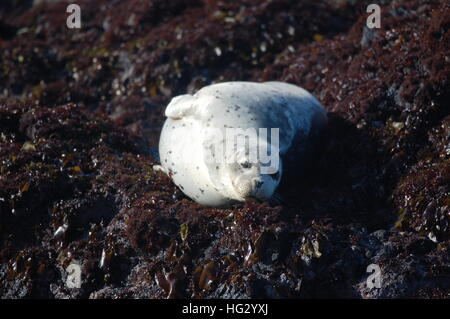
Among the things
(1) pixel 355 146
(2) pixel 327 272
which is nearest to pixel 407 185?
(1) pixel 355 146

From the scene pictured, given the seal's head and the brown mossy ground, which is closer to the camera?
the brown mossy ground

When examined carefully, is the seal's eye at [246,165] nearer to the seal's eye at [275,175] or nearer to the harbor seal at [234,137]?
the harbor seal at [234,137]

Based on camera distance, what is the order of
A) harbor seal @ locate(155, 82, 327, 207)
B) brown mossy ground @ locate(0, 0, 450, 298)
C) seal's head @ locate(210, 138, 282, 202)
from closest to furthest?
1. brown mossy ground @ locate(0, 0, 450, 298)
2. seal's head @ locate(210, 138, 282, 202)
3. harbor seal @ locate(155, 82, 327, 207)

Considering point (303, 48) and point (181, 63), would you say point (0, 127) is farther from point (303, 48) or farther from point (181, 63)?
point (303, 48)

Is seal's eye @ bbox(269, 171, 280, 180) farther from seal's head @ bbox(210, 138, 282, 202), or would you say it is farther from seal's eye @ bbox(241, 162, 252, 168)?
seal's eye @ bbox(241, 162, 252, 168)

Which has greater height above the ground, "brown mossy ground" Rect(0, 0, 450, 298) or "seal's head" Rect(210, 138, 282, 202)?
"seal's head" Rect(210, 138, 282, 202)

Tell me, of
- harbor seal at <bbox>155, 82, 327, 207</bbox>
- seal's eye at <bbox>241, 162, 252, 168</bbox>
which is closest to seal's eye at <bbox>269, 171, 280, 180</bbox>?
harbor seal at <bbox>155, 82, 327, 207</bbox>
